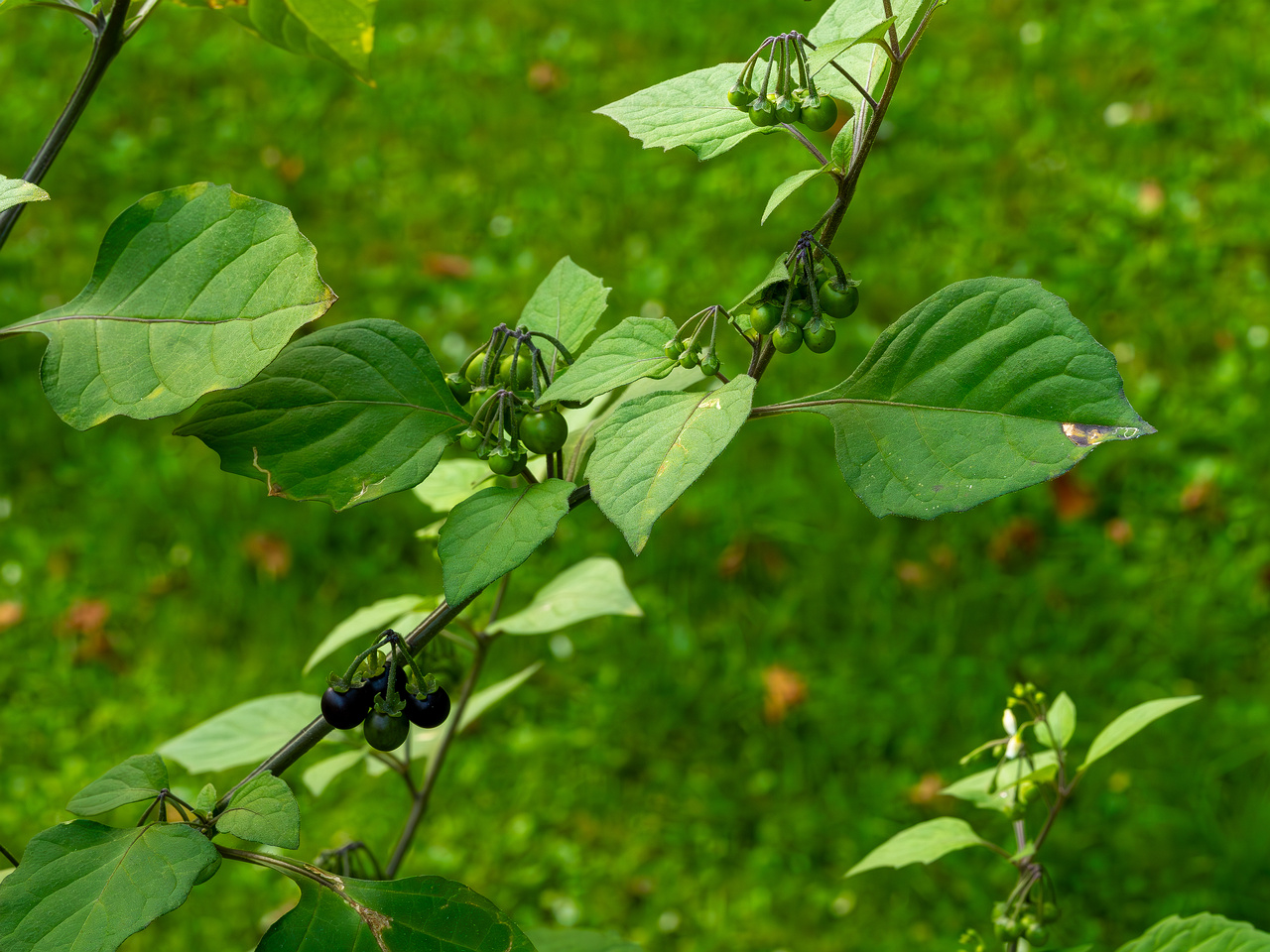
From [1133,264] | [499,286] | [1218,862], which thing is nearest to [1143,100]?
[1133,264]

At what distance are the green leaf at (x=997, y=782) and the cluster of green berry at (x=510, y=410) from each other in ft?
2.81

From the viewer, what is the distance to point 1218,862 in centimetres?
263

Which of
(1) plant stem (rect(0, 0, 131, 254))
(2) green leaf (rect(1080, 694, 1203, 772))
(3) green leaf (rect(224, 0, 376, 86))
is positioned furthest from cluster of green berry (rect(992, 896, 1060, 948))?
(1) plant stem (rect(0, 0, 131, 254))

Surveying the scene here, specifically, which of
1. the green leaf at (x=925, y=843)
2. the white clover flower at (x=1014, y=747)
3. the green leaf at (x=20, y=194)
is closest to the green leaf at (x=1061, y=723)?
the white clover flower at (x=1014, y=747)

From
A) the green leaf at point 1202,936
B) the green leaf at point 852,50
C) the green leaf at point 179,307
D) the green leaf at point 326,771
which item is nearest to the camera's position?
the green leaf at point 179,307

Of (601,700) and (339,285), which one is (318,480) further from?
(339,285)

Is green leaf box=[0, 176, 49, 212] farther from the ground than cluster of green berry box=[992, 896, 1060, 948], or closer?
farther from the ground

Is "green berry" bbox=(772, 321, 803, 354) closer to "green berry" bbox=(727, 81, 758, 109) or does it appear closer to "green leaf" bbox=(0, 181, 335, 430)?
"green berry" bbox=(727, 81, 758, 109)

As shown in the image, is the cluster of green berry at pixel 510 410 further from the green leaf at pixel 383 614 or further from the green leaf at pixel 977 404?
the green leaf at pixel 383 614

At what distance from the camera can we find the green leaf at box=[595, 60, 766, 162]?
3.36ft

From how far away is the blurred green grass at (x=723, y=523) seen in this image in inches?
110

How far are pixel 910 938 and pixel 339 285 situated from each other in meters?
2.71

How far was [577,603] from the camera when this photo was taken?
5.45 feet

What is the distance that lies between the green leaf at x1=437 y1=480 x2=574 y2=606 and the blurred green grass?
6.54 feet
